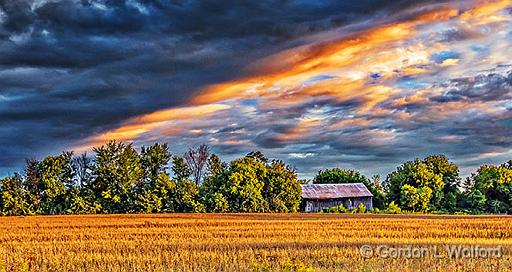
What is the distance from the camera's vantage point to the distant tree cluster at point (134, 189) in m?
78.4

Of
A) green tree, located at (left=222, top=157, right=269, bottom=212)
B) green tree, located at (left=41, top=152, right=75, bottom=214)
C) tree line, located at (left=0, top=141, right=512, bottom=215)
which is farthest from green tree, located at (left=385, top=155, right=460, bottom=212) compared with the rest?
green tree, located at (left=41, top=152, right=75, bottom=214)

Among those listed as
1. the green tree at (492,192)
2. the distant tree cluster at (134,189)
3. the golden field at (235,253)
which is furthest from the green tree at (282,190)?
the golden field at (235,253)

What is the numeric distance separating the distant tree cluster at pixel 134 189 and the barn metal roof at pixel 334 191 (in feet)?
19.7

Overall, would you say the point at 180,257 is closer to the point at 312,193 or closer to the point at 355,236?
the point at 355,236

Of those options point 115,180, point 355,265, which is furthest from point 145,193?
point 355,265

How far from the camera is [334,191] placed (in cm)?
9000

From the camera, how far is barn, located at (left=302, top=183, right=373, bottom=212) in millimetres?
87875

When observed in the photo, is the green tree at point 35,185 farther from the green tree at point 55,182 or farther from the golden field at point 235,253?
the golden field at point 235,253

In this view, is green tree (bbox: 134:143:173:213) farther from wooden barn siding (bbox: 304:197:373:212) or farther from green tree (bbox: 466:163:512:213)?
green tree (bbox: 466:163:512:213)

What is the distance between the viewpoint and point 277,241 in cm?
2872

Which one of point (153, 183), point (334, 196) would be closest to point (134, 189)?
point (153, 183)

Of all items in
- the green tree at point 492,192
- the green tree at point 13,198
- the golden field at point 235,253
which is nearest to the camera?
the golden field at point 235,253

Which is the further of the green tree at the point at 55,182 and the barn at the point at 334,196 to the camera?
the barn at the point at 334,196

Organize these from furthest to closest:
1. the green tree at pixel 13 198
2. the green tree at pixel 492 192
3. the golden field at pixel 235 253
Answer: the green tree at pixel 492 192, the green tree at pixel 13 198, the golden field at pixel 235 253
